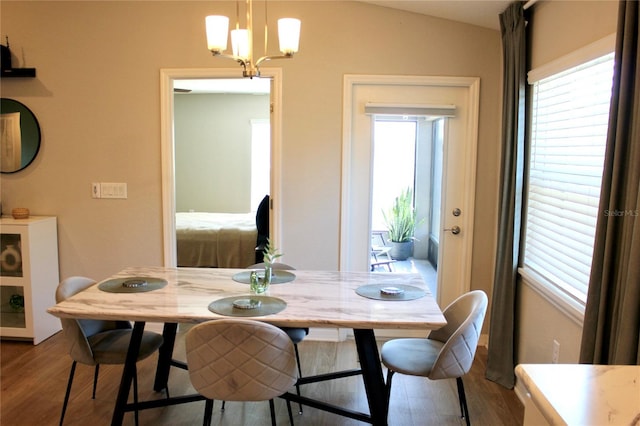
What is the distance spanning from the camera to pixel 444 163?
3641mm

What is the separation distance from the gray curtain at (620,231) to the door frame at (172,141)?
7.44 ft

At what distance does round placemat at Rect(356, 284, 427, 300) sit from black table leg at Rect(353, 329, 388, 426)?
0.18 meters

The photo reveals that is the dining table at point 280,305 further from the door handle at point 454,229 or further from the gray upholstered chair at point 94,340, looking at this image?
the door handle at point 454,229

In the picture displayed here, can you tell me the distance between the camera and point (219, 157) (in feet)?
24.1

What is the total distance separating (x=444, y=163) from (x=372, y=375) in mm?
1902

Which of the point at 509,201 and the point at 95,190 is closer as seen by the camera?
the point at 509,201

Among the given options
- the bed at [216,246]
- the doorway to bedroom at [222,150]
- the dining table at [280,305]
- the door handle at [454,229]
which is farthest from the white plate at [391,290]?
the doorway to bedroom at [222,150]

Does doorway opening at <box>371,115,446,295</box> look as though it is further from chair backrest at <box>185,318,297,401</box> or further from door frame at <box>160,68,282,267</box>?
chair backrest at <box>185,318,297,401</box>

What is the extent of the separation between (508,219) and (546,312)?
63 cm

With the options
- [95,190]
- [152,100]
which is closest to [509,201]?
[152,100]

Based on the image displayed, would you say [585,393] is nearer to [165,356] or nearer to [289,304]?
[289,304]

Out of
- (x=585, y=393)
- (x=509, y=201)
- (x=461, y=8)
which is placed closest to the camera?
(x=585, y=393)

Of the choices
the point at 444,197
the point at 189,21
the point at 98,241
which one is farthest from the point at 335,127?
the point at 98,241

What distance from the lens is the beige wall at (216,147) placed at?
7.26 metres
